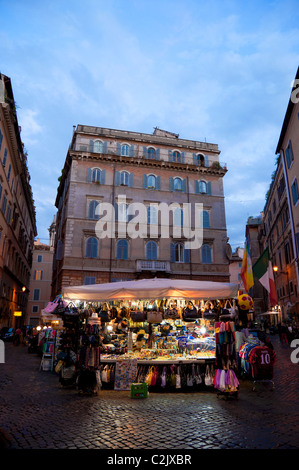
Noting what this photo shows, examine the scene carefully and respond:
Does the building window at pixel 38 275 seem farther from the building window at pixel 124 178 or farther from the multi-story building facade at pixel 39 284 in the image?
the building window at pixel 124 178

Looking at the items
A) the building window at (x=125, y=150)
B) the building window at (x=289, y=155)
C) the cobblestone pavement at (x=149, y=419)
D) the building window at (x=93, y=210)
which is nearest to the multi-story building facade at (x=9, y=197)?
the building window at (x=93, y=210)

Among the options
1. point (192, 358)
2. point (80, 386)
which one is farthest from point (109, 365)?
point (192, 358)

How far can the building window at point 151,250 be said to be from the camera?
2778cm

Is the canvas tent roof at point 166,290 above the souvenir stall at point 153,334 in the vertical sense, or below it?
above

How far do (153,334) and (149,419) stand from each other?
A: 4329 mm

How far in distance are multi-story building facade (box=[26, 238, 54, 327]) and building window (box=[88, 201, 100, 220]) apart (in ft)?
94.4

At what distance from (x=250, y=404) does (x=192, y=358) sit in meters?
2.09

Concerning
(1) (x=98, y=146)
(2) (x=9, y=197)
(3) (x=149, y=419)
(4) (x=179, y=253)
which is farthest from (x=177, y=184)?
(3) (x=149, y=419)

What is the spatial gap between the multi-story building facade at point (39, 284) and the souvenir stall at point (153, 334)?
1740 inches

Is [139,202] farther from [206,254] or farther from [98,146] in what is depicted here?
[206,254]

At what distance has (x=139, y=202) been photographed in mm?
28922

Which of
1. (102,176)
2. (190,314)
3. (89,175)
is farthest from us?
(102,176)
